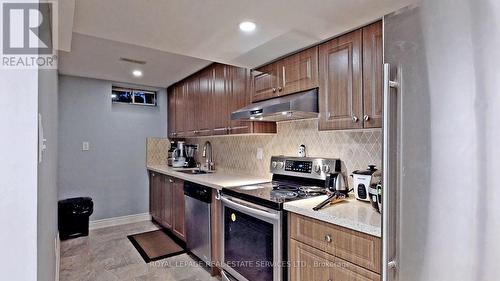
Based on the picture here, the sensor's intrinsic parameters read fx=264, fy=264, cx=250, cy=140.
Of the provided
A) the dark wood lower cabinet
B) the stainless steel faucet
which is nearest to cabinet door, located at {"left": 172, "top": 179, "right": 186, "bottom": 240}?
the dark wood lower cabinet

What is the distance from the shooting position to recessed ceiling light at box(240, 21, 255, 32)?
1.69 metres

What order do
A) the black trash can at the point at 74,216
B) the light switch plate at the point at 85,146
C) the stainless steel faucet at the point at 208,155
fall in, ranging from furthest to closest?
the light switch plate at the point at 85,146, the stainless steel faucet at the point at 208,155, the black trash can at the point at 74,216

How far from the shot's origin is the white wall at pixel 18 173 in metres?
0.50

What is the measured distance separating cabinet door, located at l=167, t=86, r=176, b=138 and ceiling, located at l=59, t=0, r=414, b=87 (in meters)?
1.85

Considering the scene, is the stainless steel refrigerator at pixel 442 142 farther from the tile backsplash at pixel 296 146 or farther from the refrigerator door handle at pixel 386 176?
the tile backsplash at pixel 296 146

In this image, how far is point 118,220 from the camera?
408 cm

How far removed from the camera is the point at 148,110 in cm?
440

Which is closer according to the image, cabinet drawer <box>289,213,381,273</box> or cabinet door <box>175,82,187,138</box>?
cabinet drawer <box>289,213,381,273</box>

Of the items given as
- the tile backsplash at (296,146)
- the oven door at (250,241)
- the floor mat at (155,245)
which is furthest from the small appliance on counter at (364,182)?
the floor mat at (155,245)

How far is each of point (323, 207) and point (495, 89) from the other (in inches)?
41.1

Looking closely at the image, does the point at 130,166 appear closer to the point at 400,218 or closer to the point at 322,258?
the point at 322,258

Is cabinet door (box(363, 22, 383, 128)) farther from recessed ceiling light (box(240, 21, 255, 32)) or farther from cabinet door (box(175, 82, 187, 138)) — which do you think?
cabinet door (box(175, 82, 187, 138))

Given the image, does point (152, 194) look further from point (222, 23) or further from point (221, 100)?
point (222, 23)

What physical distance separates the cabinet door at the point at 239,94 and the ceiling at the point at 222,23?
8.4 inches
